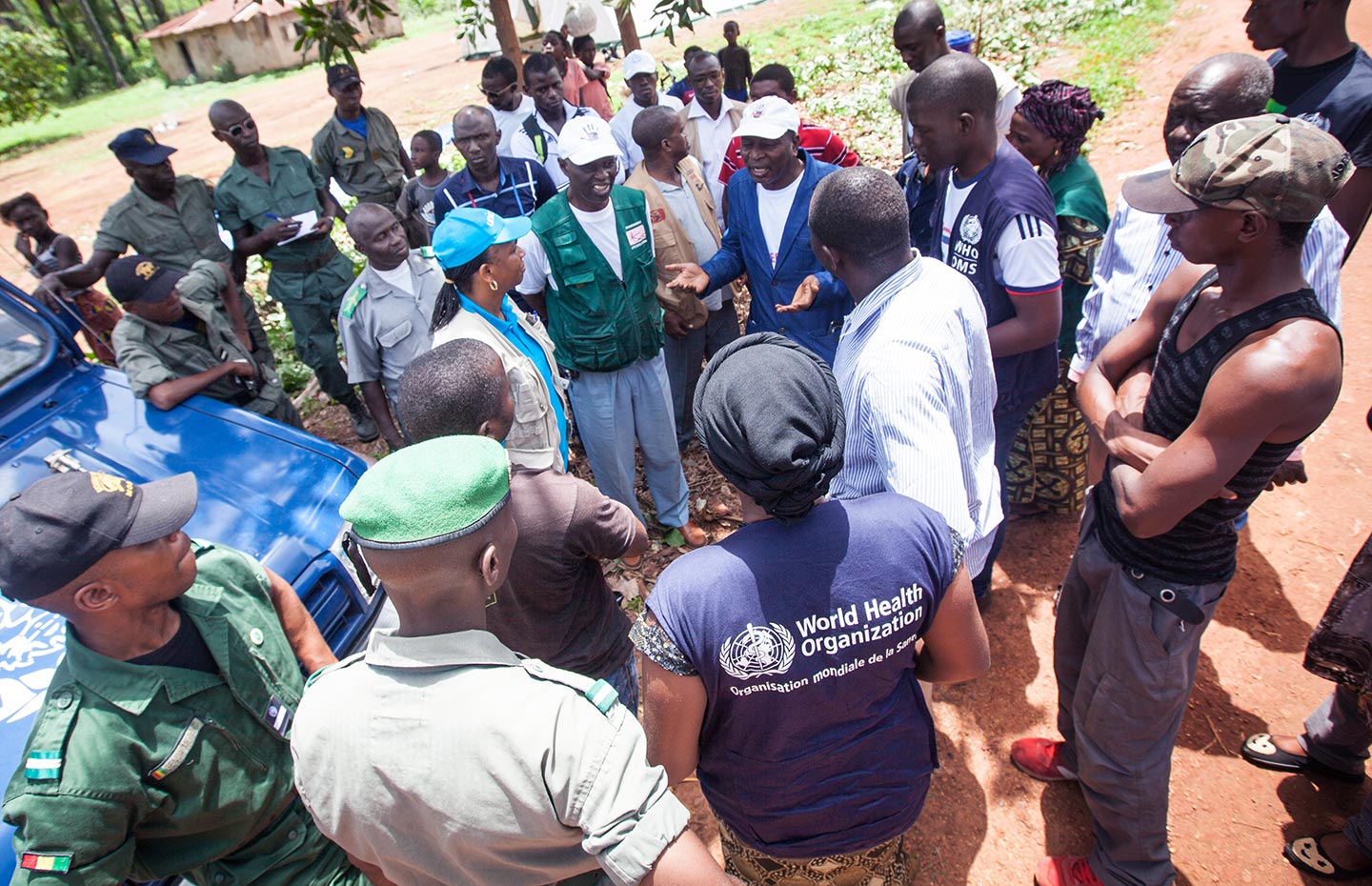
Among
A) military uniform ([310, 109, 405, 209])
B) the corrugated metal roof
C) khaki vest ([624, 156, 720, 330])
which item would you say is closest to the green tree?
the corrugated metal roof

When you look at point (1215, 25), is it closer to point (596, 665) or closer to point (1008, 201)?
point (1008, 201)

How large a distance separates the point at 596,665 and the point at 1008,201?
7.54 ft

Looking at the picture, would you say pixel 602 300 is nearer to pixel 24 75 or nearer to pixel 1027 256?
pixel 1027 256

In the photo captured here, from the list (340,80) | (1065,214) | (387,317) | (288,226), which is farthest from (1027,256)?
(340,80)

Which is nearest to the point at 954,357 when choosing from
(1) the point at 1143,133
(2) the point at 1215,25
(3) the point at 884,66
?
(1) the point at 1143,133

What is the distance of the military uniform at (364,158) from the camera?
6.41m

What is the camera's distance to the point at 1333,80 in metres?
3.39

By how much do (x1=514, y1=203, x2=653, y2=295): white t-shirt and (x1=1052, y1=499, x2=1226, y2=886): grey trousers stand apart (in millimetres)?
2441

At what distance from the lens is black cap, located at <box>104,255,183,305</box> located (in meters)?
3.79

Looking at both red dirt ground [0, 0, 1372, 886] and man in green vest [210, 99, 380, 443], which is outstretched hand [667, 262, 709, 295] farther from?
man in green vest [210, 99, 380, 443]

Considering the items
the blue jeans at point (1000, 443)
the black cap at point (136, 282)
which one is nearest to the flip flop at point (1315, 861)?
the blue jeans at point (1000, 443)

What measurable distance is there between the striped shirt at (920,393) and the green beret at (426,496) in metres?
A: 1.04

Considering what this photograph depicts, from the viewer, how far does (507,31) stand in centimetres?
661

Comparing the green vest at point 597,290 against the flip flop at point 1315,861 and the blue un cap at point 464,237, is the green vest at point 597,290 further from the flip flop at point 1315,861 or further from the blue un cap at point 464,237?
the flip flop at point 1315,861
